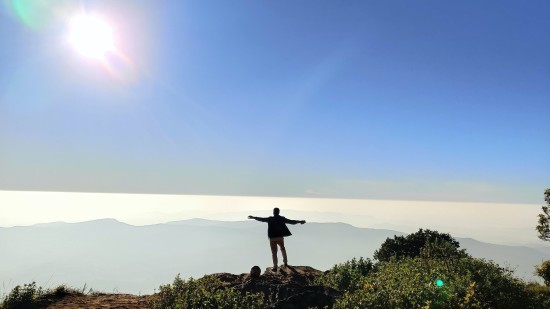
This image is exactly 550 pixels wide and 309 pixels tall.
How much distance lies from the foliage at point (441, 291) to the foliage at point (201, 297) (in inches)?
105

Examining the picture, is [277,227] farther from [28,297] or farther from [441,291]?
[28,297]

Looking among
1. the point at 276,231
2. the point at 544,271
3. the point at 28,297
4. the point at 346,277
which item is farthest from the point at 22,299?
the point at 544,271

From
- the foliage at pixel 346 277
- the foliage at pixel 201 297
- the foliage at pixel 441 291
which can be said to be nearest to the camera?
the foliage at pixel 441 291

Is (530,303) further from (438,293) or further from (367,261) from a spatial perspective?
(367,261)

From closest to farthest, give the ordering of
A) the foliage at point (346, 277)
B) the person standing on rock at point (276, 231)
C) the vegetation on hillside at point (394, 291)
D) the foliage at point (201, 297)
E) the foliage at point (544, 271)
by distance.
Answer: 1. the vegetation on hillside at point (394, 291)
2. the foliage at point (201, 297)
3. the foliage at point (346, 277)
4. the person standing on rock at point (276, 231)
5. the foliage at point (544, 271)

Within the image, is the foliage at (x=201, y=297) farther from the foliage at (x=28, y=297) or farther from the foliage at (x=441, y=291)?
the foliage at (x=28, y=297)

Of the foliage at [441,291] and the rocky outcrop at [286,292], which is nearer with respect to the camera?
the foliage at [441,291]

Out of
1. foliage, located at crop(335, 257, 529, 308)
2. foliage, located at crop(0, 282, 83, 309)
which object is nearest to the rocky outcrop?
foliage, located at crop(335, 257, 529, 308)

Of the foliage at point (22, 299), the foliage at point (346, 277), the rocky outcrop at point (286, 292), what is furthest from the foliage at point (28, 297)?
the foliage at point (346, 277)

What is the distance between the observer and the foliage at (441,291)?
9.62 meters

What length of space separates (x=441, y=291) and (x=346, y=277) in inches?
185

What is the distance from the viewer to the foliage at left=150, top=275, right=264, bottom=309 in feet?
34.8

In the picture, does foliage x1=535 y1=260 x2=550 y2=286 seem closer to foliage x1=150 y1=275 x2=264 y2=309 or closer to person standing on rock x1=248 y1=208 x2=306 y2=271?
person standing on rock x1=248 y1=208 x2=306 y2=271

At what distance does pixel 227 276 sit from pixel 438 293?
25.6 ft
